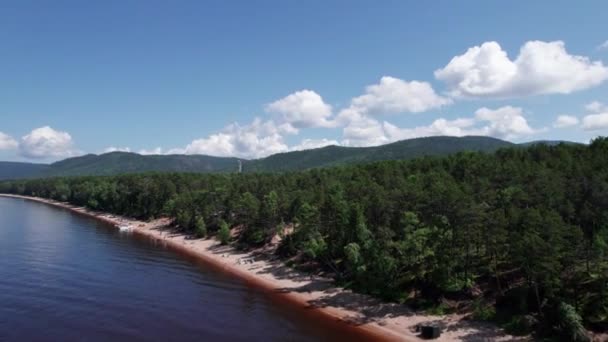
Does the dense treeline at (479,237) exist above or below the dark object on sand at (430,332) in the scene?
above

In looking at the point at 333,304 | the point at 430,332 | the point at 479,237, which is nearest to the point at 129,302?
the point at 333,304

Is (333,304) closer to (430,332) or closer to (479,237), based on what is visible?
(430,332)

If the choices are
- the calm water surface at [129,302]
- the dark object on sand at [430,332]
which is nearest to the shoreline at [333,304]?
the dark object on sand at [430,332]

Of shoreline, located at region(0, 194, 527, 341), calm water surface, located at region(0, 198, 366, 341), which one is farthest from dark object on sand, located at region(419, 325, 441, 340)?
calm water surface, located at region(0, 198, 366, 341)

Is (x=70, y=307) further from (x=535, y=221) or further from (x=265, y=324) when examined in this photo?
(x=535, y=221)

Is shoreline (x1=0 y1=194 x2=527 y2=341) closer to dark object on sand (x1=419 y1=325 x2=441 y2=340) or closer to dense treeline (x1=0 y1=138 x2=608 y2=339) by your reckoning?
dark object on sand (x1=419 y1=325 x2=441 y2=340)

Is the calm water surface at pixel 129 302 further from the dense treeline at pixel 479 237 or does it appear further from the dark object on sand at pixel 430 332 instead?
the dense treeline at pixel 479 237

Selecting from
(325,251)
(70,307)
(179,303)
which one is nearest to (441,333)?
(325,251)
